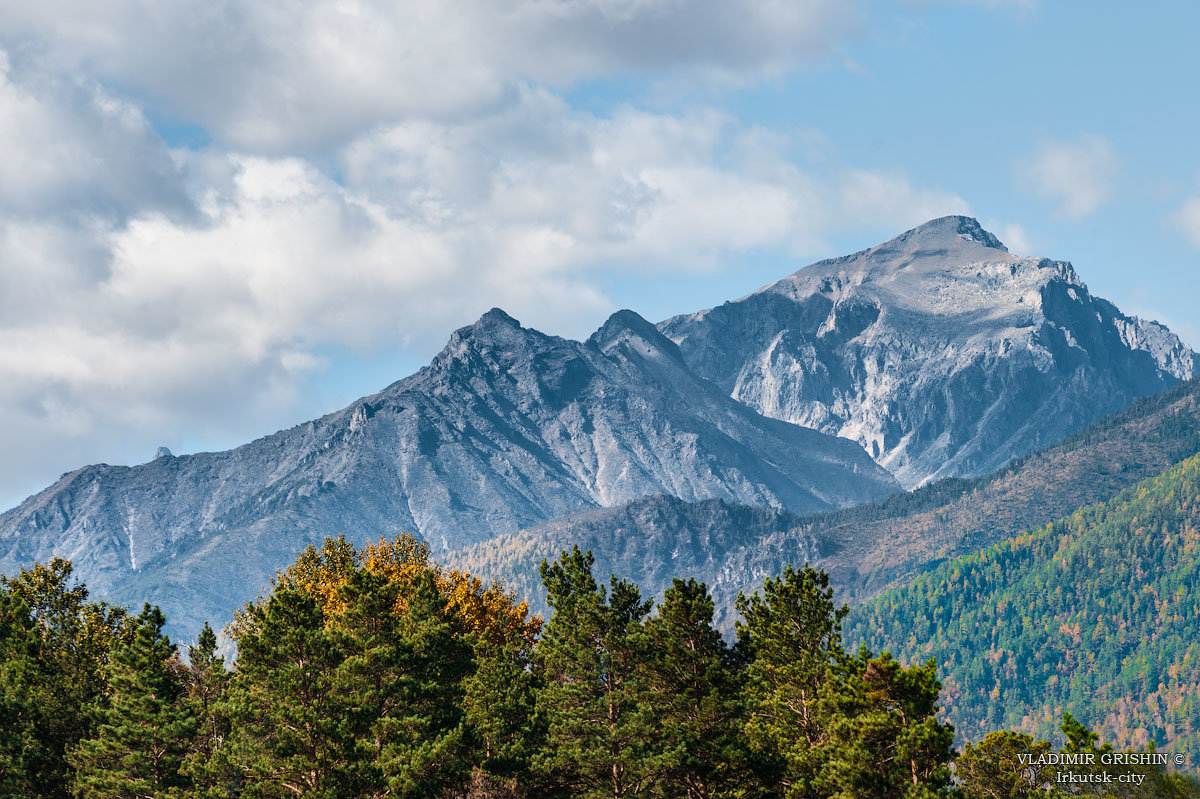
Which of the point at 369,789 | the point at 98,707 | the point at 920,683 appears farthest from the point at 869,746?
the point at 98,707

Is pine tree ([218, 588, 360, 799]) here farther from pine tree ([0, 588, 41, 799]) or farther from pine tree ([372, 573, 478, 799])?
pine tree ([0, 588, 41, 799])

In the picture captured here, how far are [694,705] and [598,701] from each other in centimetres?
773

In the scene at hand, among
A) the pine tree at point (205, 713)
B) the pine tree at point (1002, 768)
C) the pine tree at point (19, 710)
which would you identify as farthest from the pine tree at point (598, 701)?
the pine tree at point (19, 710)

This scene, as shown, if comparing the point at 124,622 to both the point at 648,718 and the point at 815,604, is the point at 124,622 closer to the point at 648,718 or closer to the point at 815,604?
the point at 648,718

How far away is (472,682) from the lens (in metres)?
100

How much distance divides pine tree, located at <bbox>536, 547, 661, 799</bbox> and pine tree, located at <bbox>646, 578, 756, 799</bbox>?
4.78 feet

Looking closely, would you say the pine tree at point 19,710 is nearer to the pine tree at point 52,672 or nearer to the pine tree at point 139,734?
the pine tree at point 52,672

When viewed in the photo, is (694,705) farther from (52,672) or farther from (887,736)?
(52,672)

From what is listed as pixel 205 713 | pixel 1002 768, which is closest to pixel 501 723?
pixel 205 713

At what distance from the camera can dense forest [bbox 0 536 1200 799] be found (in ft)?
298

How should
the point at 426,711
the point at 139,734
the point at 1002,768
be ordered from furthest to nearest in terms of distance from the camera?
the point at 1002,768
the point at 139,734
the point at 426,711

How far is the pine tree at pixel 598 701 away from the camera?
97.9 meters

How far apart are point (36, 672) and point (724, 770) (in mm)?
58397

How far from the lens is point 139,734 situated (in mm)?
101312
